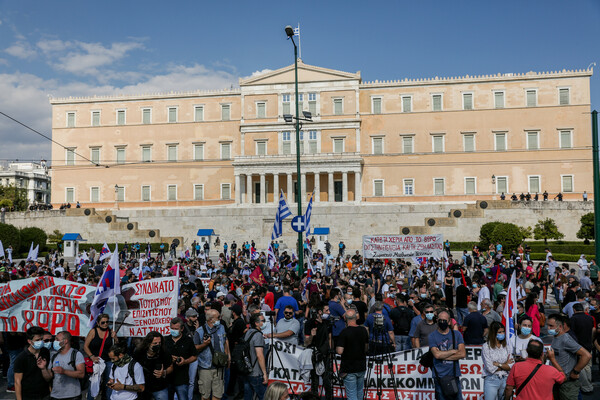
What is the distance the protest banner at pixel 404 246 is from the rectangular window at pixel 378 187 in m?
29.6

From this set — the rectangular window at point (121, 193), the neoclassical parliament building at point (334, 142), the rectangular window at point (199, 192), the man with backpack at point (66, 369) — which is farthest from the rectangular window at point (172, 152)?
the man with backpack at point (66, 369)

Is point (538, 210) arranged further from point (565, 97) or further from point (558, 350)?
point (558, 350)

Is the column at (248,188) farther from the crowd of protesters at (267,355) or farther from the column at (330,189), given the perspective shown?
the crowd of protesters at (267,355)

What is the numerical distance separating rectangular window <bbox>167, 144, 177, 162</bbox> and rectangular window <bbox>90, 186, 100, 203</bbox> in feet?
27.4

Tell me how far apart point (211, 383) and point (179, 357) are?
0.76 meters

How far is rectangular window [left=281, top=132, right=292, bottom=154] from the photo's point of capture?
49.4 metres

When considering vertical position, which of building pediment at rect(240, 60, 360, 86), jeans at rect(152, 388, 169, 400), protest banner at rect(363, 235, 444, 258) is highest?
building pediment at rect(240, 60, 360, 86)

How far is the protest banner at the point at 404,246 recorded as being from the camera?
19547mm

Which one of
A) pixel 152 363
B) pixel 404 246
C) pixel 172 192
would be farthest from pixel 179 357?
pixel 172 192

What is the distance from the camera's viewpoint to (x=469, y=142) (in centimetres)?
→ 4822

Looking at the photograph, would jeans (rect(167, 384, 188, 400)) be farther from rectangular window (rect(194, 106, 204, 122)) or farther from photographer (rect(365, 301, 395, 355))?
rectangular window (rect(194, 106, 204, 122))

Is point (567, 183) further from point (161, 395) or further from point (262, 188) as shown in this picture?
point (161, 395)

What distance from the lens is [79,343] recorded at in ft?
31.0

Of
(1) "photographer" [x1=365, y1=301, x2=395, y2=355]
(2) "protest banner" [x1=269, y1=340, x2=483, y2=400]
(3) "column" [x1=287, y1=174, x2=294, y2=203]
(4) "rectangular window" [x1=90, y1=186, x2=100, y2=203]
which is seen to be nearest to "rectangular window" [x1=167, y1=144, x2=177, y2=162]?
(4) "rectangular window" [x1=90, y1=186, x2=100, y2=203]
